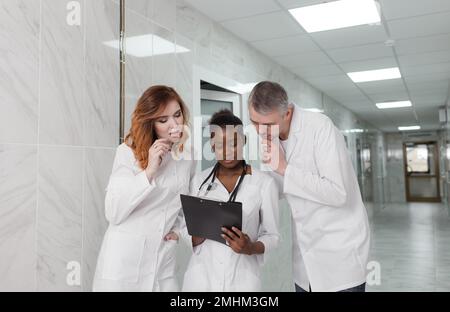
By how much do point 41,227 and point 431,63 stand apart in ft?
4.70

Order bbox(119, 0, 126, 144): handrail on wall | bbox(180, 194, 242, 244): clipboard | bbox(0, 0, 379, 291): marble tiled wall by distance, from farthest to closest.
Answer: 1. bbox(119, 0, 126, 144): handrail on wall
2. bbox(0, 0, 379, 291): marble tiled wall
3. bbox(180, 194, 242, 244): clipboard

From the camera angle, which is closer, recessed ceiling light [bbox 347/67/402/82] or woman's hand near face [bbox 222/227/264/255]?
woman's hand near face [bbox 222/227/264/255]

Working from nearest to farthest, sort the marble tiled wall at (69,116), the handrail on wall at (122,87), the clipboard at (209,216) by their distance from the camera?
the clipboard at (209,216) → the marble tiled wall at (69,116) → the handrail on wall at (122,87)

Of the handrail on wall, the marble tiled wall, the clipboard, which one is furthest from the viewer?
the handrail on wall

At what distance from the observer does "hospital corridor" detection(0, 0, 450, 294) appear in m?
1.10

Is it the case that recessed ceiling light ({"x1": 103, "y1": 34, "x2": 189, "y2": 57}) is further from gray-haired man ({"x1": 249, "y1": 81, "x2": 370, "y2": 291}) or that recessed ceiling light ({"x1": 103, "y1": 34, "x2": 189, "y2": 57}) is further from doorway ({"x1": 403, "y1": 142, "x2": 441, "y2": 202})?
doorway ({"x1": 403, "y1": 142, "x2": 441, "y2": 202})

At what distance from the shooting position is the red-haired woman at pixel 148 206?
1.15 meters

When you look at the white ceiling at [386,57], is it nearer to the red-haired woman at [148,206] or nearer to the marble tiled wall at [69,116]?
the marble tiled wall at [69,116]

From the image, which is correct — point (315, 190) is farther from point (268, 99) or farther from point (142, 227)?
point (142, 227)

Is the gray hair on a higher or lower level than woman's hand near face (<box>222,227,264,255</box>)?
higher

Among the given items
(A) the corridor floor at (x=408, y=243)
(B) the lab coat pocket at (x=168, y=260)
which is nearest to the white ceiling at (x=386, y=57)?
(A) the corridor floor at (x=408, y=243)

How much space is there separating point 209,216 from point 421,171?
750 mm

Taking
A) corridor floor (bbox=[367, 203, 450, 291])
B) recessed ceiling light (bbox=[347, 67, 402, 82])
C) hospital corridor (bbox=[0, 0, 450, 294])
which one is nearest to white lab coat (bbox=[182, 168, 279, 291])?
hospital corridor (bbox=[0, 0, 450, 294])

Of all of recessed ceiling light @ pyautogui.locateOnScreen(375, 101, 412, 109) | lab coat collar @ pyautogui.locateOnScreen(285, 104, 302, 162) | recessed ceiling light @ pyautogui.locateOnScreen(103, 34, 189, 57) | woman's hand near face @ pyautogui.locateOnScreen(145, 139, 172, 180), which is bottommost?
woman's hand near face @ pyautogui.locateOnScreen(145, 139, 172, 180)
